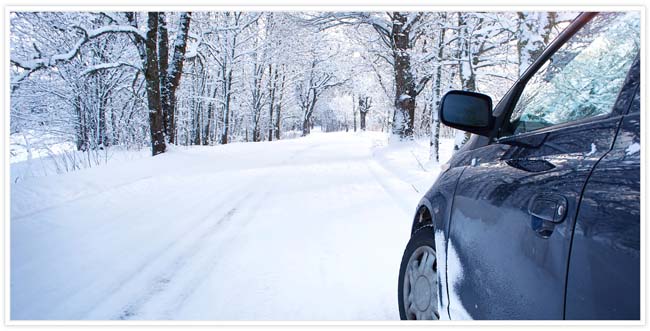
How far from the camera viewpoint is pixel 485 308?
1.34 meters

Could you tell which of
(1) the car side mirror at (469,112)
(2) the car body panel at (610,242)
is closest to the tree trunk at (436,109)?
(1) the car side mirror at (469,112)

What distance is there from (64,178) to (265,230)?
3.57 meters

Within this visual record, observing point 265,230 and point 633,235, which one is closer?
point 633,235

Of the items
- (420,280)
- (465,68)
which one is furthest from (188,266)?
(465,68)

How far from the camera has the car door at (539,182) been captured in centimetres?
110

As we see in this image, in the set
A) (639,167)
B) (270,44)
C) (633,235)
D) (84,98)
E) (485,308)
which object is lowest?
(485,308)

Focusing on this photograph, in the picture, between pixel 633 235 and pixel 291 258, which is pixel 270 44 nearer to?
pixel 291 258

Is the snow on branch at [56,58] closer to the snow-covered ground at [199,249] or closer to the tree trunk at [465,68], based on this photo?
the snow-covered ground at [199,249]

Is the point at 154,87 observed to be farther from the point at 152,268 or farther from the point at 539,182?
the point at 539,182

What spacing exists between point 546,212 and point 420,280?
40.7 inches

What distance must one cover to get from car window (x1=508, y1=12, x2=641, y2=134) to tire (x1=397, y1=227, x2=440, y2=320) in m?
0.82

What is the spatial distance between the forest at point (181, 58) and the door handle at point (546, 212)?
12.5 feet

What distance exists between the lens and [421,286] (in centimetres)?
199
